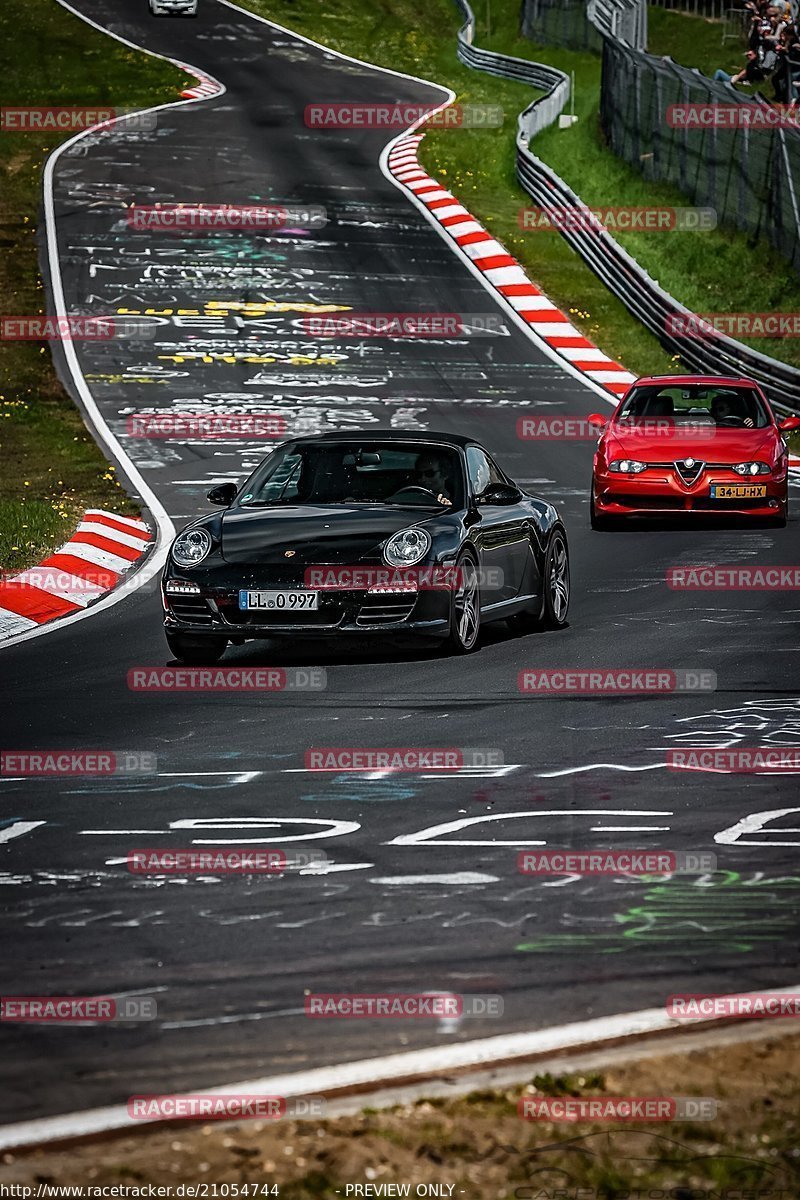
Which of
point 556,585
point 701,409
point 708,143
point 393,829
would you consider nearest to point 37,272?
point 708,143

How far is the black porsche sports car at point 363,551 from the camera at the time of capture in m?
11.2

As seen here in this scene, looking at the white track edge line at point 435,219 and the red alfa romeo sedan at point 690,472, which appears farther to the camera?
the white track edge line at point 435,219

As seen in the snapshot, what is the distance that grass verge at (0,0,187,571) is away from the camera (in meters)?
18.2

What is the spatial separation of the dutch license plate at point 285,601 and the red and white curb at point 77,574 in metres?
2.29

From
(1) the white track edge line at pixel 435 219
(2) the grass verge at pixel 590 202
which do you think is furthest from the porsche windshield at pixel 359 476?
(2) the grass verge at pixel 590 202

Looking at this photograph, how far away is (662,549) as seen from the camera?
54.3 feet

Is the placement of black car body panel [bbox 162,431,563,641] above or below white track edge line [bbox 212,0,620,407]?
above

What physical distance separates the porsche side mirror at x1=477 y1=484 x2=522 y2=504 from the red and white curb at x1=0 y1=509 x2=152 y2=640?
306 cm

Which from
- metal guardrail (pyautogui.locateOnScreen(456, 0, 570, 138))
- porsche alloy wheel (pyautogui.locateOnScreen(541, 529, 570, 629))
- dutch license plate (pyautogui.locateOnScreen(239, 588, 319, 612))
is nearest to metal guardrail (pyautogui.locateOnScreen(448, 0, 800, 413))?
metal guardrail (pyautogui.locateOnScreen(456, 0, 570, 138))

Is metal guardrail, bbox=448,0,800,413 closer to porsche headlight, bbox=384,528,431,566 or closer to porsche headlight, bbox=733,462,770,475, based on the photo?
porsche headlight, bbox=733,462,770,475

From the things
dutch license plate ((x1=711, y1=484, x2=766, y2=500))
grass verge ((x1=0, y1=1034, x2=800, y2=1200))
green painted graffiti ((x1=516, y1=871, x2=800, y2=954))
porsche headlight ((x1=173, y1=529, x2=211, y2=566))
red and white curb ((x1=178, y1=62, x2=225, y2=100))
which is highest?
grass verge ((x1=0, y1=1034, x2=800, y2=1200))

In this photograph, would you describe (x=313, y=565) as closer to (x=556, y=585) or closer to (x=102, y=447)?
(x=556, y=585)

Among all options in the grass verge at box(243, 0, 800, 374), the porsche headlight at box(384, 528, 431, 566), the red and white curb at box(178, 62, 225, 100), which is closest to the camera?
the porsche headlight at box(384, 528, 431, 566)

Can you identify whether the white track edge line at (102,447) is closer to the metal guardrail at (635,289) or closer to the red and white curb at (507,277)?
the red and white curb at (507,277)
